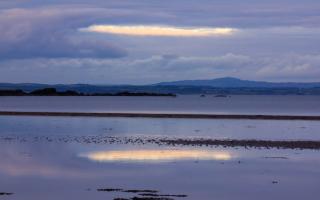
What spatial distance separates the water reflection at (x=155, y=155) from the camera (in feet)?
89.9

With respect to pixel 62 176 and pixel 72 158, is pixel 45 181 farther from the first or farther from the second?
pixel 72 158

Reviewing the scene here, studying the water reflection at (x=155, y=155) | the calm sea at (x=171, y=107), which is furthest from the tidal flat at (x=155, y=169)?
the calm sea at (x=171, y=107)

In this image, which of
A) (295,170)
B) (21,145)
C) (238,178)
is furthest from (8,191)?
(21,145)

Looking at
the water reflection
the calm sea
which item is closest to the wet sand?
the water reflection

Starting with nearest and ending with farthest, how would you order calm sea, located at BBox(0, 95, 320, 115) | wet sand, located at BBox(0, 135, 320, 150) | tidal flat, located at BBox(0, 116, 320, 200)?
tidal flat, located at BBox(0, 116, 320, 200), wet sand, located at BBox(0, 135, 320, 150), calm sea, located at BBox(0, 95, 320, 115)

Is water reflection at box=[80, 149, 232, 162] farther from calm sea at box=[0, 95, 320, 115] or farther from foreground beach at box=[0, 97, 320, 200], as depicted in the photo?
calm sea at box=[0, 95, 320, 115]

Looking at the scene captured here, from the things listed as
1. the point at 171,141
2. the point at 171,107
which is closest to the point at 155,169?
the point at 171,141

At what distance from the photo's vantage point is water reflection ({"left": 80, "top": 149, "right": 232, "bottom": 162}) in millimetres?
27391

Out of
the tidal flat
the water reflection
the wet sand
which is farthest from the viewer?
the wet sand

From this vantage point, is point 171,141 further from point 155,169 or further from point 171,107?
point 171,107

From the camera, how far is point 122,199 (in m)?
17.7

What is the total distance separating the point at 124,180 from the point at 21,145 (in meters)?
13.0

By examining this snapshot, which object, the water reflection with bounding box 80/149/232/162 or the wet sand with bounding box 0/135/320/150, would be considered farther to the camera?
the wet sand with bounding box 0/135/320/150

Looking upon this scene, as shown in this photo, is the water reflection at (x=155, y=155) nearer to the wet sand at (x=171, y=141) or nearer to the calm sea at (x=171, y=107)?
the wet sand at (x=171, y=141)
